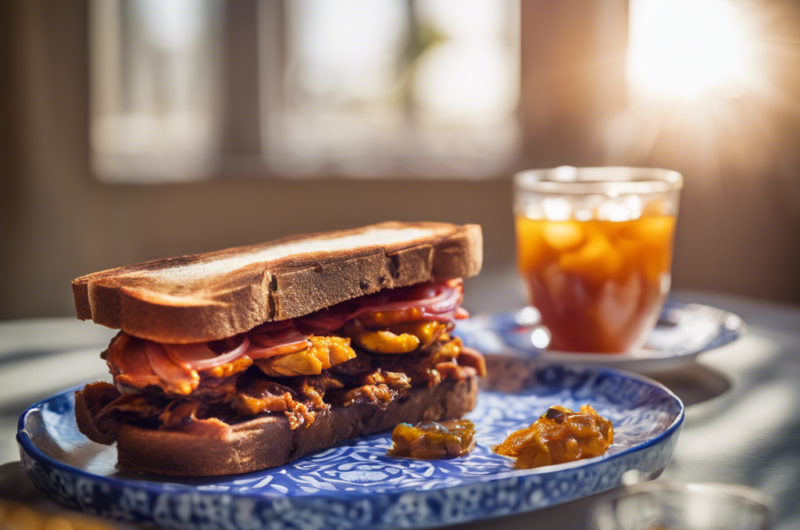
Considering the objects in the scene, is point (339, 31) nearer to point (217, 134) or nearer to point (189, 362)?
point (217, 134)

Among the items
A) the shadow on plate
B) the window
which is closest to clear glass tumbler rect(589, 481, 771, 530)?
the shadow on plate

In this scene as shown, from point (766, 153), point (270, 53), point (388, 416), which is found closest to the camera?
point (388, 416)

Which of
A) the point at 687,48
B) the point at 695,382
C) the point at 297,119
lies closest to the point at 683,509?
the point at 695,382

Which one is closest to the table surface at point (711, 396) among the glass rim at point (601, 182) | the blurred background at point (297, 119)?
the glass rim at point (601, 182)

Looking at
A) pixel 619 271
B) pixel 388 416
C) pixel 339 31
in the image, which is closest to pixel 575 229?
pixel 619 271

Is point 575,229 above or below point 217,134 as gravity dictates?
below

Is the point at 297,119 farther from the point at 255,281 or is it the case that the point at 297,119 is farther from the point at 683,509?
the point at 683,509

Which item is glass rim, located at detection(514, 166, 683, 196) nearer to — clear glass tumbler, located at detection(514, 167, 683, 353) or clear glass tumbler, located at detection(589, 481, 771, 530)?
clear glass tumbler, located at detection(514, 167, 683, 353)
